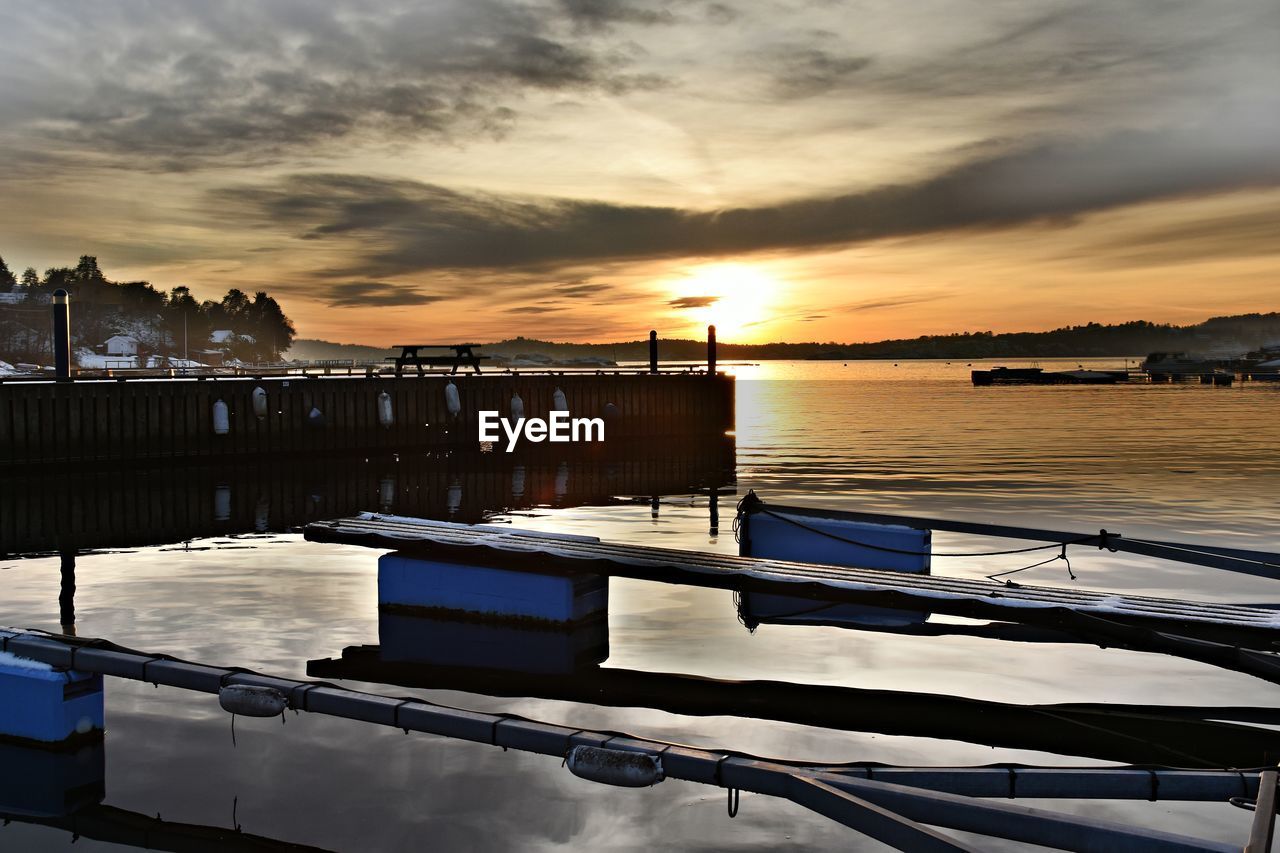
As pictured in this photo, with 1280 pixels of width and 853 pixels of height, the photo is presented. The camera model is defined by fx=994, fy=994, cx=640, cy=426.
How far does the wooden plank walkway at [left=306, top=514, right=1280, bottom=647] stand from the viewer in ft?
36.2

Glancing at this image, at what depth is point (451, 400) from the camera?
48.8 metres

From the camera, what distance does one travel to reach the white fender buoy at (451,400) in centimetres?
4878

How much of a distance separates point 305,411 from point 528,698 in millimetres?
34921

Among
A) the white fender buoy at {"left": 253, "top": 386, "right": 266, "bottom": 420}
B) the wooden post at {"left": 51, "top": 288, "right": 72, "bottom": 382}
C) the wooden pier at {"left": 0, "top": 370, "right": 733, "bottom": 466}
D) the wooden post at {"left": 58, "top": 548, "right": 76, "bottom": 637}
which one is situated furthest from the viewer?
the white fender buoy at {"left": 253, "top": 386, "right": 266, "bottom": 420}

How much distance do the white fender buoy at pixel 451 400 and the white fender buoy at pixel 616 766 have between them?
42.0 metres

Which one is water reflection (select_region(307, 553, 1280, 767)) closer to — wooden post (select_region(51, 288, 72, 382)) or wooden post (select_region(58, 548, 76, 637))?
wooden post (select_region(58, 548, 76, 637))

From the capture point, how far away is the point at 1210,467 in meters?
42.1

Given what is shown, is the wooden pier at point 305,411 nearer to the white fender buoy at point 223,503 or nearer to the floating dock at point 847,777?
the white fender buoy at point 223,503

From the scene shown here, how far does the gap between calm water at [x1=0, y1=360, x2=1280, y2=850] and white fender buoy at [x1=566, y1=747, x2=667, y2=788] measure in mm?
486

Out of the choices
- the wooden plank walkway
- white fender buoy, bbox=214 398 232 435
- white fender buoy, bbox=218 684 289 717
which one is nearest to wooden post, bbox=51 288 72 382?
white fender buoy, bbox=214 398 232 435

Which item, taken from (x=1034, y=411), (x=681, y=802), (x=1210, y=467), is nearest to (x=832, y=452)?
(x=1210, y=467)

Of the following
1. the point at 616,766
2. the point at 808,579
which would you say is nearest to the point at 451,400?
the point at 808,579

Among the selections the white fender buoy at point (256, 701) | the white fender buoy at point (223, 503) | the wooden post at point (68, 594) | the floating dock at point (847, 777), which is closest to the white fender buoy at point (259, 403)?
the white fender buoy at point (223, 503)

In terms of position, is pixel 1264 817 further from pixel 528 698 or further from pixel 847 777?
pixel 528 698
